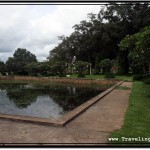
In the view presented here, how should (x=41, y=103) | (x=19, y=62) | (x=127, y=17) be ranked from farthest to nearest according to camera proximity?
(x=19, y=62), (x=127, y=17), (x=41, y=103)

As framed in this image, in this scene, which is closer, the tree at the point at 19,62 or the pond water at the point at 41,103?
the pond water at the point at 41,103

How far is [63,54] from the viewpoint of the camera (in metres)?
46.9

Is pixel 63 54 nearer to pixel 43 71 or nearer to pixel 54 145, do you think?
pixel 43 71

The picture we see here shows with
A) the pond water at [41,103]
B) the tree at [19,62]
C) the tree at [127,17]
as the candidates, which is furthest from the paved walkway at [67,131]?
the tree at [19,62]

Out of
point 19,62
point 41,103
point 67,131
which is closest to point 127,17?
point 19,62

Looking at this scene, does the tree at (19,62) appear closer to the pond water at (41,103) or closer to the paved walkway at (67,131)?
the pond water at (41,103)

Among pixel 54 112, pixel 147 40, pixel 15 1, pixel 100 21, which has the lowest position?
pixel 54 112

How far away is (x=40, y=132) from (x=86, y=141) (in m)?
1.15

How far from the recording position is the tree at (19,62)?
43694mm

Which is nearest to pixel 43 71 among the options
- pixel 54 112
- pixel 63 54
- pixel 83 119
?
pixel 63 54

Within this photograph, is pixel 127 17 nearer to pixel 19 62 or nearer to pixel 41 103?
pixel 19 62

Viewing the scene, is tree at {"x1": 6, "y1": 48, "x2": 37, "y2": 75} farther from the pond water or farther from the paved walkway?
the paved walkway

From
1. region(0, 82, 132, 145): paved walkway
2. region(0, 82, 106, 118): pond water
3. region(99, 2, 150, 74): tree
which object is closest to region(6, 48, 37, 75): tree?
region(99, 2, 150, 74): tree

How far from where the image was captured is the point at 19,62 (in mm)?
45438
